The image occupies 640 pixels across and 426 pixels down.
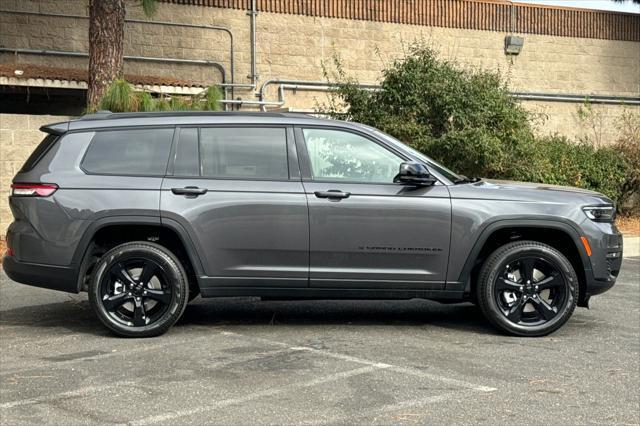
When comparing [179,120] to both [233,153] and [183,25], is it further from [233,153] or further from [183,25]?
[183,25]

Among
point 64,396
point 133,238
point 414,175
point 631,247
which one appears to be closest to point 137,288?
point 133,238

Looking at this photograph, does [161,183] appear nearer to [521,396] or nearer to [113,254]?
[113,254]

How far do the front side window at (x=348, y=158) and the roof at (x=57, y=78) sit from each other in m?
9.06

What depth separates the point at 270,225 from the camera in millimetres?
7129

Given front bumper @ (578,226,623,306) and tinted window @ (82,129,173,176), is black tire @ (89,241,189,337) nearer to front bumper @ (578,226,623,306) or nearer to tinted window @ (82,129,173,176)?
tinted window @ (82,129,173,176)

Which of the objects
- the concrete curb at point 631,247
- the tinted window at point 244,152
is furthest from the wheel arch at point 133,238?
the concrete curb at point 631,247

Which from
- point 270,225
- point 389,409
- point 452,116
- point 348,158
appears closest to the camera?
point 389,409

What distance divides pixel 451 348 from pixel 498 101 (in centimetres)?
879

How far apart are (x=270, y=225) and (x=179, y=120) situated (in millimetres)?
1201

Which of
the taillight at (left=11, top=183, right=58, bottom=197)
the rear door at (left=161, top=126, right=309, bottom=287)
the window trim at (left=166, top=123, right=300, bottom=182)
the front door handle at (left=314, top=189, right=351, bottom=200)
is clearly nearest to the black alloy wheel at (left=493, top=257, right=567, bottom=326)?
the front door handle at (left=314, top=189, right=351, bottom=200)

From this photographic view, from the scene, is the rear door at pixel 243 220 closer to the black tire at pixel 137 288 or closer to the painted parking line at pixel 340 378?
the black tire at pixel 137 288

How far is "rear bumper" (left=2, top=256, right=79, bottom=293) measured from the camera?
712 centimetres

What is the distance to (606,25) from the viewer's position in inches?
861

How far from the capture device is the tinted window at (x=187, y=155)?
7.27 metres
